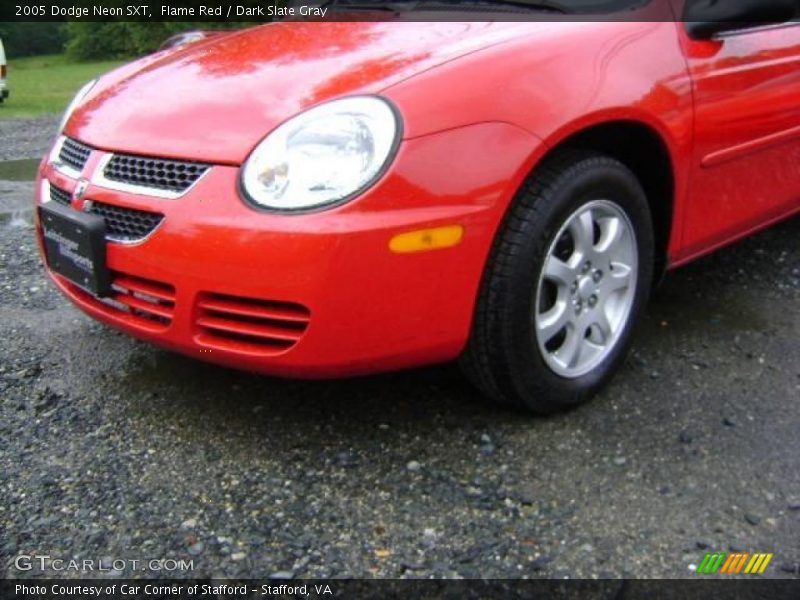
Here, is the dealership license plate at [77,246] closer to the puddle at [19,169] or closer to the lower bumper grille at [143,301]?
the lower bumper grille at [143,301]

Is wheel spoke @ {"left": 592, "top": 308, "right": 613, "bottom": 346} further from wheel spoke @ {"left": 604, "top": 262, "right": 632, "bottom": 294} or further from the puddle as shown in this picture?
the puddle

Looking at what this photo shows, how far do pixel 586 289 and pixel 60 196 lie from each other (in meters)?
1.58

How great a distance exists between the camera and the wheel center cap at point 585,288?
2.44 meters

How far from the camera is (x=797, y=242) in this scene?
4094 millimetres

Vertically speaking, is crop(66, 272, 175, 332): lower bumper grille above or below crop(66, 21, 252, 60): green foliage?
above

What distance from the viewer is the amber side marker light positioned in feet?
6.44

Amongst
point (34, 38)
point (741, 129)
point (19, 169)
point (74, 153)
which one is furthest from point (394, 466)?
point (34, 38)

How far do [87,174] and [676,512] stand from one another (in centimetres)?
180

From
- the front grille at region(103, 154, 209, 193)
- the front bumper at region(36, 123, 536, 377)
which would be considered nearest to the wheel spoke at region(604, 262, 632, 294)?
the front bumper at region(36, 123, 536, 377)

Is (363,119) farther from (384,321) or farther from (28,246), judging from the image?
(28,246)

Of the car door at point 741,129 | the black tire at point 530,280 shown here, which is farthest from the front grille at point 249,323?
the car door at point 741,129

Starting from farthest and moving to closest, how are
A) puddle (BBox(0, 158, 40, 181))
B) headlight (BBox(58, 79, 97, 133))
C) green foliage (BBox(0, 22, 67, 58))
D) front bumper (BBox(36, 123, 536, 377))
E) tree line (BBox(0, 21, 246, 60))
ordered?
1. green foliage (BBox(0, 22, 67, 58))
2. tree line (BBox(0, 21, 246, 60))
3. puddle (BBox(0, 158, 40, 181))
4. headlight (BBox(58, 79, 97, 133))
5. front bumper (BBox(36, 123, 536, 377))

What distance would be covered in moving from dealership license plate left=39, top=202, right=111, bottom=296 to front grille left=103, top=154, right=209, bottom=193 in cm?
14

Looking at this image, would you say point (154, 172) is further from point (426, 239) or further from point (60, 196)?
point (426, 239)
